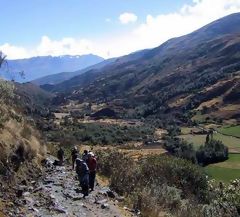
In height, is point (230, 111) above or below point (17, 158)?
below

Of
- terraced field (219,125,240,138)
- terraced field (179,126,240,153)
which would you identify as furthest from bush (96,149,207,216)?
terraced field (219,125,240,138)

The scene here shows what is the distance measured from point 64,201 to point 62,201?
156 mm

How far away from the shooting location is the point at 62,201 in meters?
19.3

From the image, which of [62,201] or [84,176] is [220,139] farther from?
[62,201]

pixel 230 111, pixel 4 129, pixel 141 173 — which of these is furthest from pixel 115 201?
pixel 230 111

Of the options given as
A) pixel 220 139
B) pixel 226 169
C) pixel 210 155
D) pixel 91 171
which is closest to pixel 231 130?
pixel 220 139

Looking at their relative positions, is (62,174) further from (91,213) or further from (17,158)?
(91,213)

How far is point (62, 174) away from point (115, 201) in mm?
4914

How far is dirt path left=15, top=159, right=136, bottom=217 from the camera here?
57.6 feet

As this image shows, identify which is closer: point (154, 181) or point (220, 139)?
point (154, 181)

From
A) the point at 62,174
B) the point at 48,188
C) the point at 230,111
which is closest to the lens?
the point at 48,188

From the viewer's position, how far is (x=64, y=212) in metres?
17.6

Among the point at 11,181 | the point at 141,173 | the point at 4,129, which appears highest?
the point at 4,129

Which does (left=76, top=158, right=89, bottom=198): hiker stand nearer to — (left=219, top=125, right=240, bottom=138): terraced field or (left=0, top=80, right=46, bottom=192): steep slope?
(left=0, top=80, right=46, bottom=192): steep slope
